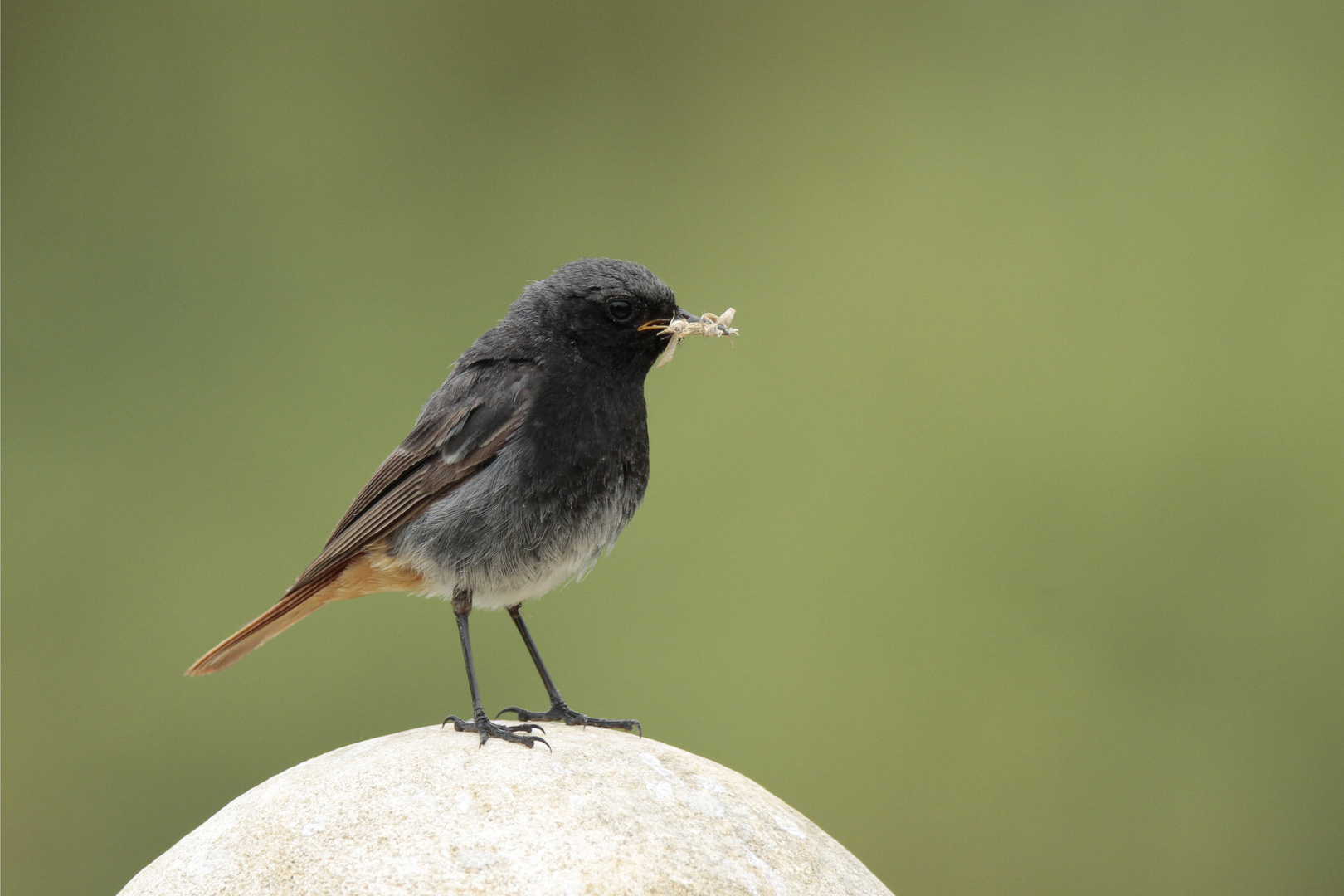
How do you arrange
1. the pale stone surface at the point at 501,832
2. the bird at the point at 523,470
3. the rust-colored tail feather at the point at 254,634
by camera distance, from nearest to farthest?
the pale stone surface at the point at 501,832
the bird at the point at 523,470
the rust-colored tail feather at the point at 254,634

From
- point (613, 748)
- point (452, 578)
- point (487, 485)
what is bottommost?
point (613, 748)

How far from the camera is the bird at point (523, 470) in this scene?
328 cm

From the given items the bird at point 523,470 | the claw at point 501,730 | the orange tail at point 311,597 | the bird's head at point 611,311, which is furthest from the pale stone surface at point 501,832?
the bird's head at point 611,311

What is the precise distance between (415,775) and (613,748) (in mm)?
526

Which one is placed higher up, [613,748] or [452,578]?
[452,578]

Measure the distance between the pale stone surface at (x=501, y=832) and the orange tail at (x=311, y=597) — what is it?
0.54m

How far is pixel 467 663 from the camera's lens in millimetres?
3381

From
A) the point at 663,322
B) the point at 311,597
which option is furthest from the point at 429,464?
the point at 663,322

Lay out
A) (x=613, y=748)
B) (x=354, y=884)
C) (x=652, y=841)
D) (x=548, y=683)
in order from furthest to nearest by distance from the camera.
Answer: (x=548, y=683)
(x=613, y=748)
(x=652, y=841)
(x=354, y=884)

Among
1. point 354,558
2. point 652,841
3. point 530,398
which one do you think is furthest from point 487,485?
point 652,841

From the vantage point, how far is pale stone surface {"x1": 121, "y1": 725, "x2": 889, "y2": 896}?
255 centimetres

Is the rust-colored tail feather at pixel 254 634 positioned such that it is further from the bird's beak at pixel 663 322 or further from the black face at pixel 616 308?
the bird's beak at pixel 663 322

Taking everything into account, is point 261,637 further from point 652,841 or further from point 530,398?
point 652,841

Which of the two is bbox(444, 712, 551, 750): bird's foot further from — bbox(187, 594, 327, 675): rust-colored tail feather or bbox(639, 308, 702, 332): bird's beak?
bbox(639, 308, 702, 332): bird's beak
